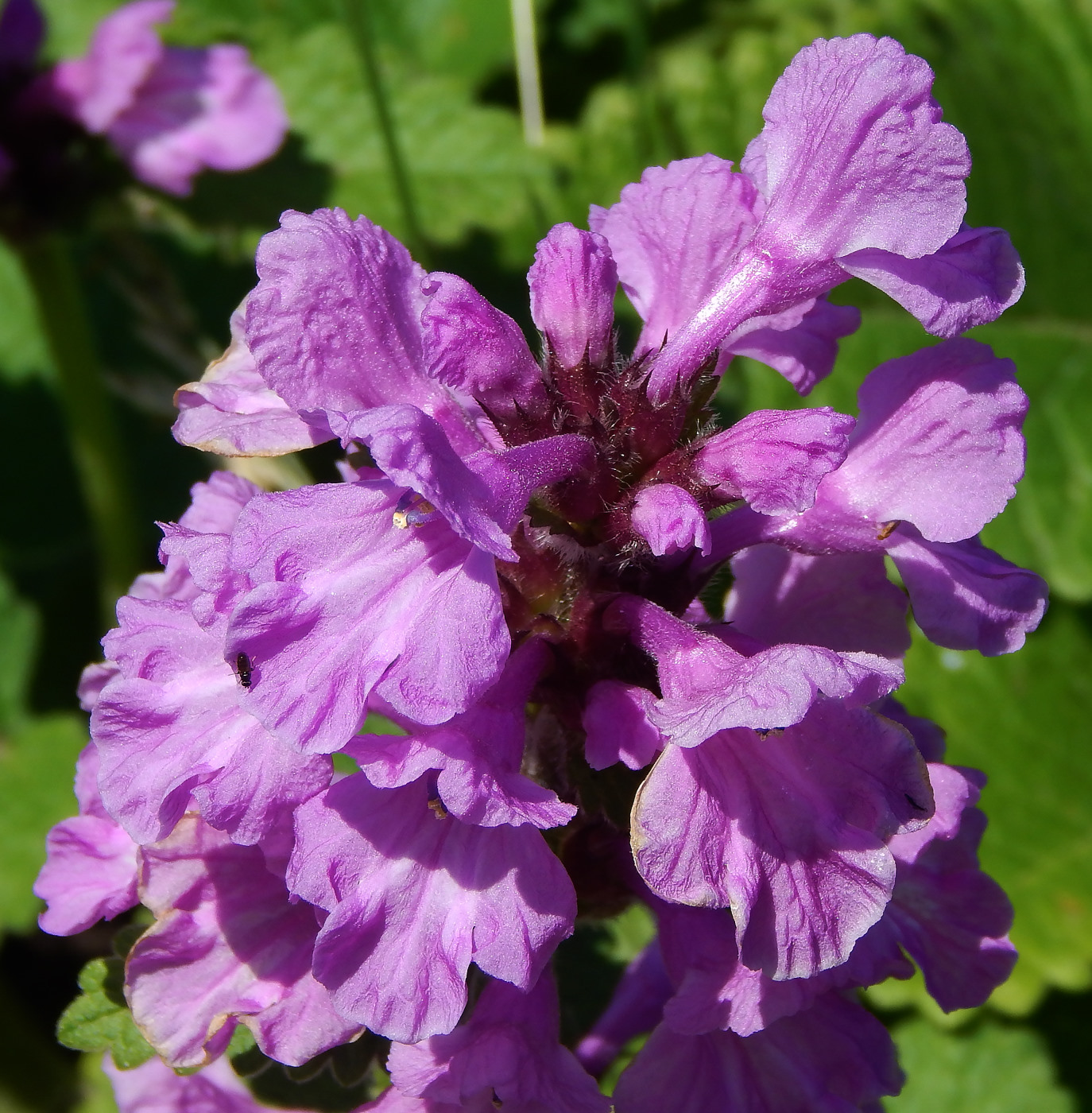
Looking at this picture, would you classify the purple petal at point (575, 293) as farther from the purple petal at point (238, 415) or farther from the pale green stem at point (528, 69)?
the pale green stem at point (528, 69)

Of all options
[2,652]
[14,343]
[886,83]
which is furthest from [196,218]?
[886,83]

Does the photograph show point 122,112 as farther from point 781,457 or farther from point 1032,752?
point 1032,752

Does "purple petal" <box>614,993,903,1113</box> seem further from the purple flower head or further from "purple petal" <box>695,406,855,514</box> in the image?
the purple flower head

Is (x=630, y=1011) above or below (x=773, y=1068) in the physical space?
below

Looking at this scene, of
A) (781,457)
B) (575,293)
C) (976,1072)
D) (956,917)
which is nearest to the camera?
(781,457)

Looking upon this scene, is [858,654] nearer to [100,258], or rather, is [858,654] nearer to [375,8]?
[100,258]

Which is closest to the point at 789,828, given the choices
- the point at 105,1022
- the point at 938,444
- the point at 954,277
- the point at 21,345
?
the point at 938,444

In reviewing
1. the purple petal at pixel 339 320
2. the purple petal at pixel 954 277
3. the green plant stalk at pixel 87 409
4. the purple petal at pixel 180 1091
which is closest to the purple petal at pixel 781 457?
the purple petal at pixel 954 277
